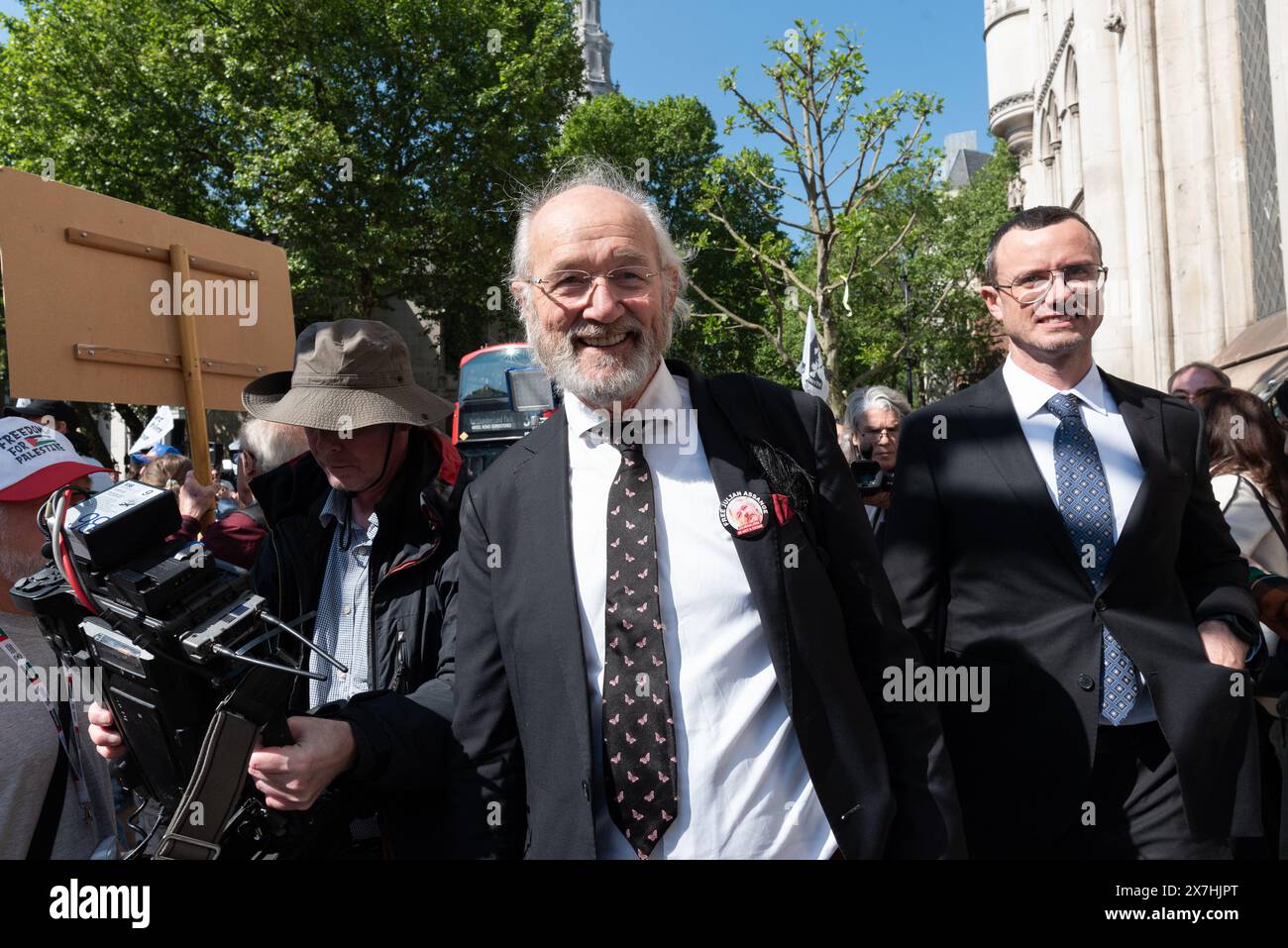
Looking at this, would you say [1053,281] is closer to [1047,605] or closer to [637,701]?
[1047,605]

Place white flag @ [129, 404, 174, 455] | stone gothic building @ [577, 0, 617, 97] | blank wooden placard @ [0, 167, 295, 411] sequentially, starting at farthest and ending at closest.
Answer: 1. stone gothic building @ [577, 0, 617, 97]
2. white flag @ [129, 404, 174, 455]
3. blank wooden placard @ [0, 167, 295, 411]

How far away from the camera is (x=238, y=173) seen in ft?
82.4

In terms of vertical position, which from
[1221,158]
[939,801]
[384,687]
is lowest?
[939,801]

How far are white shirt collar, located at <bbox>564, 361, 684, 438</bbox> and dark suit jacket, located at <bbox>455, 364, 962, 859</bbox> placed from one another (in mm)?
49

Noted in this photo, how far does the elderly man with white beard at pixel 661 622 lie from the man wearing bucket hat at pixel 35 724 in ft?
3.56

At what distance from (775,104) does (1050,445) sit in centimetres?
1548

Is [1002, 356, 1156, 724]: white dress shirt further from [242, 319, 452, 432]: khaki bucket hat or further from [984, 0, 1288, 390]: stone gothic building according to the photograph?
[984, 0, 1288, 390]: stone gothic building

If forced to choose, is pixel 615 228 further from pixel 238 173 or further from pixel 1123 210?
pixel 238 173

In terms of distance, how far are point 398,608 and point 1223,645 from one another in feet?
6.91

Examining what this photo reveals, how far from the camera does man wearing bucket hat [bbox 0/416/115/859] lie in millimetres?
2648

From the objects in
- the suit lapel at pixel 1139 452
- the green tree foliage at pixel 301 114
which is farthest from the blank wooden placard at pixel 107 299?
the green tree foliage at pixel 301 114

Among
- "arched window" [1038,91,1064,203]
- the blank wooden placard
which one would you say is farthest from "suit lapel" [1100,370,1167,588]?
"arched window" [1038,91,1064,203]

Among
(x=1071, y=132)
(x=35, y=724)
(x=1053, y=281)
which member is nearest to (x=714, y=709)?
(x=1053, y=281)

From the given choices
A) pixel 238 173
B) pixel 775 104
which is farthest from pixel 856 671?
pixel 238 173
